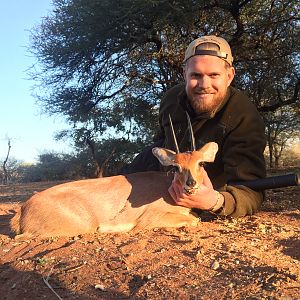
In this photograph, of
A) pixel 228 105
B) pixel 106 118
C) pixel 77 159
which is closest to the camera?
pixel 228 105

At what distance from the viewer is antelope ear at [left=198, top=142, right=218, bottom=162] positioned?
468cm

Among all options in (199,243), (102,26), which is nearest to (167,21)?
(102,26)

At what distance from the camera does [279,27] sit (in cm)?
1167

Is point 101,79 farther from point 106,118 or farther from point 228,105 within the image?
point 228,105

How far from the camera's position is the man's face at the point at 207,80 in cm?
495

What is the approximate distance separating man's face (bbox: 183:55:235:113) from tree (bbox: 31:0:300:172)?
5.19 m

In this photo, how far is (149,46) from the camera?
1263 centimetres

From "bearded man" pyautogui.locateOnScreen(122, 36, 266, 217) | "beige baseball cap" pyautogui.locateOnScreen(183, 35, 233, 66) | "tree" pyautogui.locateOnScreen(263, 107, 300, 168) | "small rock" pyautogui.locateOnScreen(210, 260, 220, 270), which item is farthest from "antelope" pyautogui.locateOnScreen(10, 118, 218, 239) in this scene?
"tree" pyautogui.locateOnScreen(263, 107, 300, 168)

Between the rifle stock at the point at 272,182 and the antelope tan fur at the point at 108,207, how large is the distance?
0.57 metres

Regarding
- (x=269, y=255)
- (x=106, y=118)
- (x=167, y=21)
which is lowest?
(x=269, y=255)

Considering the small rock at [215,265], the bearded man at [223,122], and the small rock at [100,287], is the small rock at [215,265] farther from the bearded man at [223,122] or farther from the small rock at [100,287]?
the bearded man at [223,122]


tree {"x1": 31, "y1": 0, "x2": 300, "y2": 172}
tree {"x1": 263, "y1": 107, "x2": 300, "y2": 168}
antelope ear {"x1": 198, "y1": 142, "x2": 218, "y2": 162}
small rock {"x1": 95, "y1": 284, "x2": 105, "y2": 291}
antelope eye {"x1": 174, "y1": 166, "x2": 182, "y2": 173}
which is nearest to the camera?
small rock {"x1": 95, "y1": 284, "x2": 105, "y2": 291}

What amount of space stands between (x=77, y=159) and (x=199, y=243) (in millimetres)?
21709

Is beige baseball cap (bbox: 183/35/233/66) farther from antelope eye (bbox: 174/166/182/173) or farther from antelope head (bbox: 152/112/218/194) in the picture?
antelope eye (bbox: 174/166/182/173)
